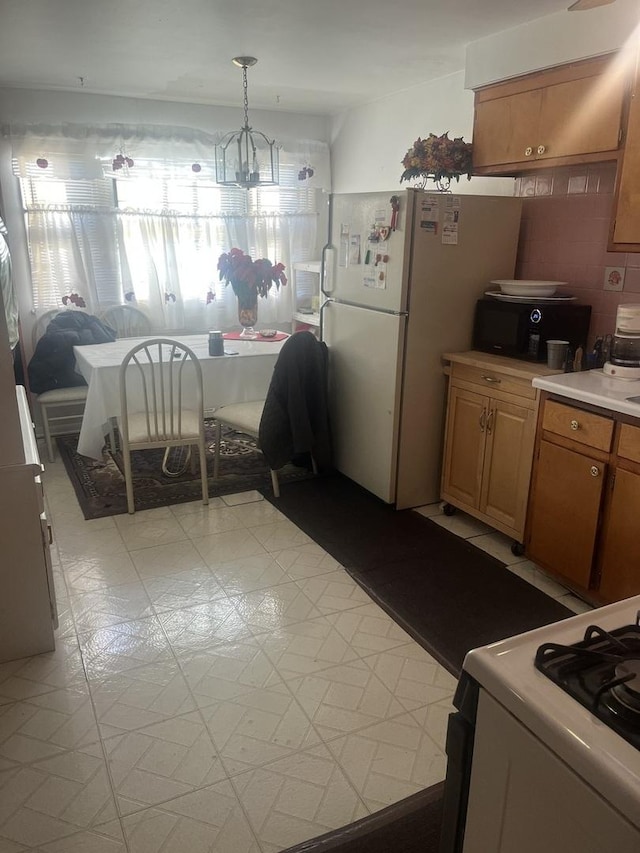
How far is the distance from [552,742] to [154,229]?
4.65 m

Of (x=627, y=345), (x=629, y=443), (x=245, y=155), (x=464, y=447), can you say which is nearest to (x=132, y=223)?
(x=245, y=155)

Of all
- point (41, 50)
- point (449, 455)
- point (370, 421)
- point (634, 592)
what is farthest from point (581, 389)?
point (41, 50)

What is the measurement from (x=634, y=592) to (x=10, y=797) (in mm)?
2084

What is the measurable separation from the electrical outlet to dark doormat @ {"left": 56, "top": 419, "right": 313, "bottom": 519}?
6.40ft

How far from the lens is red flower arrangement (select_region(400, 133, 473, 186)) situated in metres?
3.16

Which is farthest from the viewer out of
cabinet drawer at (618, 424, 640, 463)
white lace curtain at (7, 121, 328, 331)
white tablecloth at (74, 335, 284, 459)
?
white lace curtain at (7, 121, 328, 331)

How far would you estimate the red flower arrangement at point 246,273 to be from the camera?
405cm

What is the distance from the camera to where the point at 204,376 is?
3.70 meters

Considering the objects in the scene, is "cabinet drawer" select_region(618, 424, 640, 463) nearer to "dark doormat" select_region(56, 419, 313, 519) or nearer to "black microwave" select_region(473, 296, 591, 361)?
"black microwave" select_region(473, 296, 591, 361)

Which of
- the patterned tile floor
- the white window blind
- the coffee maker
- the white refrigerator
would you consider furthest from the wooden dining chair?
the coffee maker

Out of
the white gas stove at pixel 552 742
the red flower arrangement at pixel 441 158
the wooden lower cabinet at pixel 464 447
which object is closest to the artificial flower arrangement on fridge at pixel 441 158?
the red flower arrangement at pixel 441 158

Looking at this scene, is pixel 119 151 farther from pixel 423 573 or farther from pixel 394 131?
pixel 423 573

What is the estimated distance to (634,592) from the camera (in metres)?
2.32

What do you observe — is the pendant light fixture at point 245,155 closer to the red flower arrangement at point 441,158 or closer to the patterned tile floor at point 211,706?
the red flower arrangement at point 441,158
